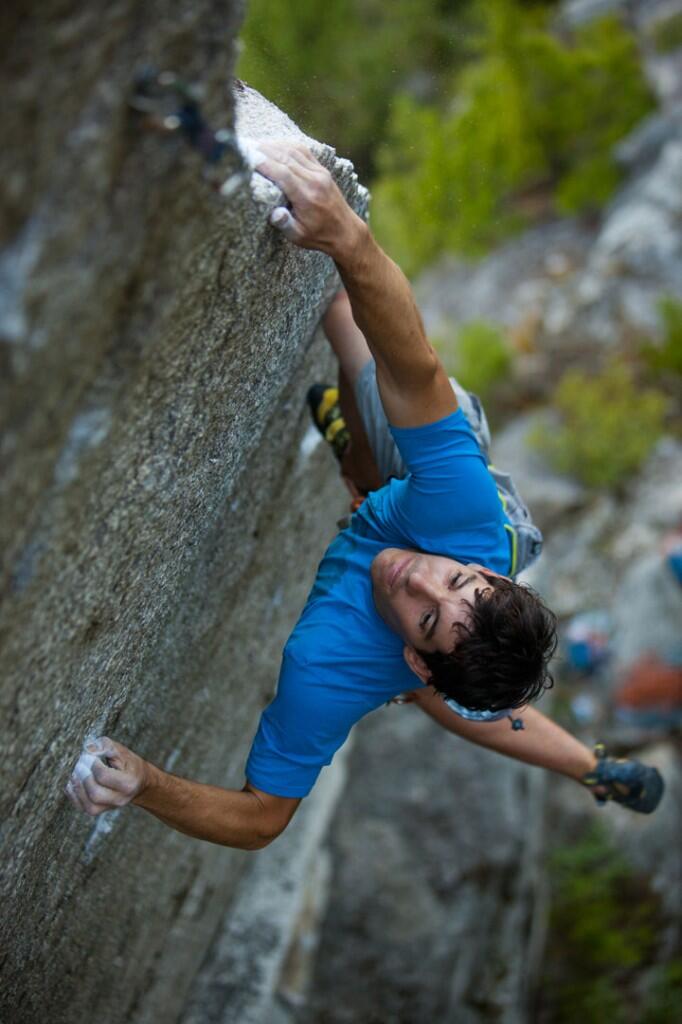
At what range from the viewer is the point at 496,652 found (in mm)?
1727

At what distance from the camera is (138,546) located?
1250 millimetres

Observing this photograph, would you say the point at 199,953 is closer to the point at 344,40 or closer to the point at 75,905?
the point at 75,905

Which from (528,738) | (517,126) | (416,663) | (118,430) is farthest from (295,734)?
(517,126)

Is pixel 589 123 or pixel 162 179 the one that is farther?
pixel 589 123

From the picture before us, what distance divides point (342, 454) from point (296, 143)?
0.90m

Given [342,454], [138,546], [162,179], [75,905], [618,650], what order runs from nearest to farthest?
1. [162,179]
2. [138,546]
3. [75,905]
4. [342,454]
5. [618,650]

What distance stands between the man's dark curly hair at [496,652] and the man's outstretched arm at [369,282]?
14.7 inches

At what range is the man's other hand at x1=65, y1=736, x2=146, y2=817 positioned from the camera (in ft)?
4.61

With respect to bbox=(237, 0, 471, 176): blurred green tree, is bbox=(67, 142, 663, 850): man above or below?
above

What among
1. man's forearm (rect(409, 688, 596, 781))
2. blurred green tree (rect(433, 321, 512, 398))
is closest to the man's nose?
man's forearm (rect(409, 688, 596, 781))

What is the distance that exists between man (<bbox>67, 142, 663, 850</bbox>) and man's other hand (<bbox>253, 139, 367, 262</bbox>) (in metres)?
0.06

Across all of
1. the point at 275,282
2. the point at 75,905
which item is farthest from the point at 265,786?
the point at 275,282

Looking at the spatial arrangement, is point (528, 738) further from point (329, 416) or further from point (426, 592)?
point (329, 416)

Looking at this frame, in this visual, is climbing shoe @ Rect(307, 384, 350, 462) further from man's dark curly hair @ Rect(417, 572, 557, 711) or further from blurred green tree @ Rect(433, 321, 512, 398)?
blurred green tree @ Rect(433, 321, 512, 398)
